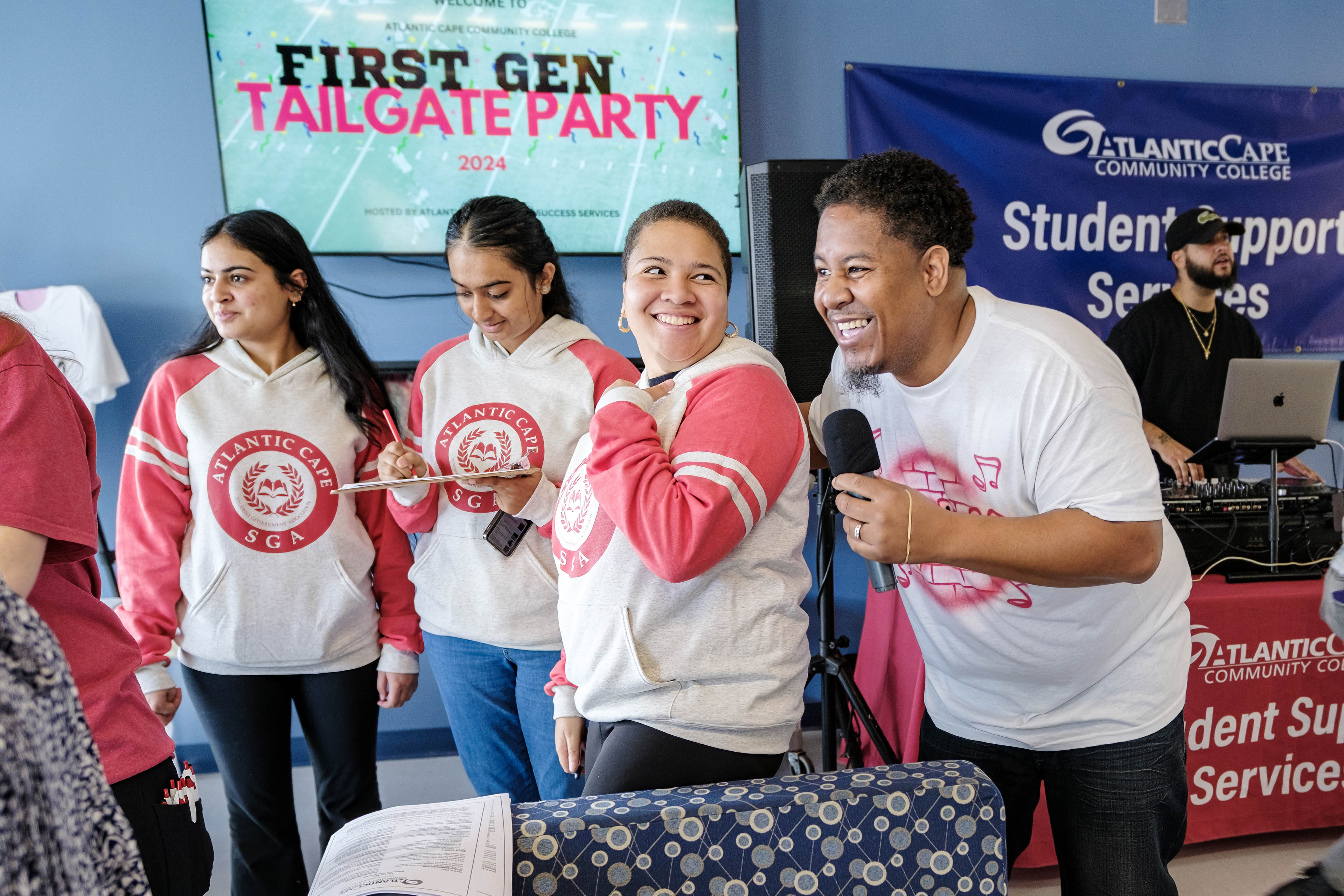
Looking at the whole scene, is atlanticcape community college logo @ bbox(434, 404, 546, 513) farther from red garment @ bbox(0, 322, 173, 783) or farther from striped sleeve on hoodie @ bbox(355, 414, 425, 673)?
red garment @ bbox(0, 322, 173, 783)

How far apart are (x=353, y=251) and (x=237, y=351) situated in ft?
3.41

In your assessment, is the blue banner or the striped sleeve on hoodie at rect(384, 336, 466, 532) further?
the blue banner

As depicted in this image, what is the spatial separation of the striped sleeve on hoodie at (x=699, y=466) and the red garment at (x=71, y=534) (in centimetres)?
56

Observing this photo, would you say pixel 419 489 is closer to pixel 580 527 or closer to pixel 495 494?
pixel 495 494

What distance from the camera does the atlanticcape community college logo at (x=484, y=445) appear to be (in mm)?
1572

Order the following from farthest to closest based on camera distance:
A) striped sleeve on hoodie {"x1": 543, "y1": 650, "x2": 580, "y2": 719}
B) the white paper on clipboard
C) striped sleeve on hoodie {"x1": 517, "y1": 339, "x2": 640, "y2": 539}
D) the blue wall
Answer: the blue wall → striped sleeve on hoodie {"x1": 517, "y1": 339, "x2": 640, "y2": 539} → striped sleeve on hoodie {"x1": 543, "y1": 650, "x2": 580, "y2": 719} → the white paper on clipboard

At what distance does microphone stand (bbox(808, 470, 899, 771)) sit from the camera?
6.55 feet

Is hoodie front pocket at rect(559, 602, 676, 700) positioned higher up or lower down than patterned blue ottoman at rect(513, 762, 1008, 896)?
higher up

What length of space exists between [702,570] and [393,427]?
86cm

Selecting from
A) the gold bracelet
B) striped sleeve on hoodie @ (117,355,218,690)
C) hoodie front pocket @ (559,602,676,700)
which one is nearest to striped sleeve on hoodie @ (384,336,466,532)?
striped sleeve on hoodie @ (117,355,218,690)

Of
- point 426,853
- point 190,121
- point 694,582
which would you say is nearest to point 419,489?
point 694,582

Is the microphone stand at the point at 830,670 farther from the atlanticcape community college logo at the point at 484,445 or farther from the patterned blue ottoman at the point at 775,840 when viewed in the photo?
the patterned blue ottoman at the point at 775,840

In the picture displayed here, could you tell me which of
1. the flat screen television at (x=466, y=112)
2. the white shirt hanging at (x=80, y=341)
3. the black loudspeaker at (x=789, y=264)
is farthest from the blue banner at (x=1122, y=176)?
the white shirt hanging at (x=80, y=341)

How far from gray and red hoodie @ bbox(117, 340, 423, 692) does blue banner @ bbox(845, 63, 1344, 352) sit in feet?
6.81
